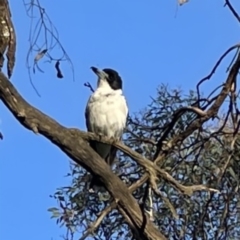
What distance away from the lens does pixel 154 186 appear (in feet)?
8.45

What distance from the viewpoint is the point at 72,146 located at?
101 inches

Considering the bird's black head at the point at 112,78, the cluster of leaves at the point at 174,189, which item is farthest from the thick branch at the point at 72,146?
the bird's black head at the point at 112,78

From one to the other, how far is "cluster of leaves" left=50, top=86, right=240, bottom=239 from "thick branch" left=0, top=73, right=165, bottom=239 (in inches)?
2.7

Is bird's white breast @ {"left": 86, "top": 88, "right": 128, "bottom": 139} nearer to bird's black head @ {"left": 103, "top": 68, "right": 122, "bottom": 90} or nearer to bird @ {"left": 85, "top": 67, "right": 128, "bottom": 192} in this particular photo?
bird @ {"left": 85, "top": 67, "right": 128, "bottom": 192}

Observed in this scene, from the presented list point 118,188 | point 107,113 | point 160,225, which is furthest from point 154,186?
point 107,113

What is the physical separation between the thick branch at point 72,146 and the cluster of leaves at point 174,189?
0.23ft

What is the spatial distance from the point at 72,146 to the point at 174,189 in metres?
0.44

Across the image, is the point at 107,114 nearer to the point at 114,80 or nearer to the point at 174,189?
the point at 114,80

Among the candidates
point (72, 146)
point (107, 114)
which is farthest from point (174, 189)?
point (107, 114)

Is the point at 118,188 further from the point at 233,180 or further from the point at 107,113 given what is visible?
the point at 107,113

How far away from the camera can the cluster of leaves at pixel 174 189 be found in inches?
114

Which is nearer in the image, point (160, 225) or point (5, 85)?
point (5, 85)

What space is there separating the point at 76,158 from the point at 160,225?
2.19 m

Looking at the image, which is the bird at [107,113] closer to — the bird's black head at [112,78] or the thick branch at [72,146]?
the bird's black head at [112,78]
